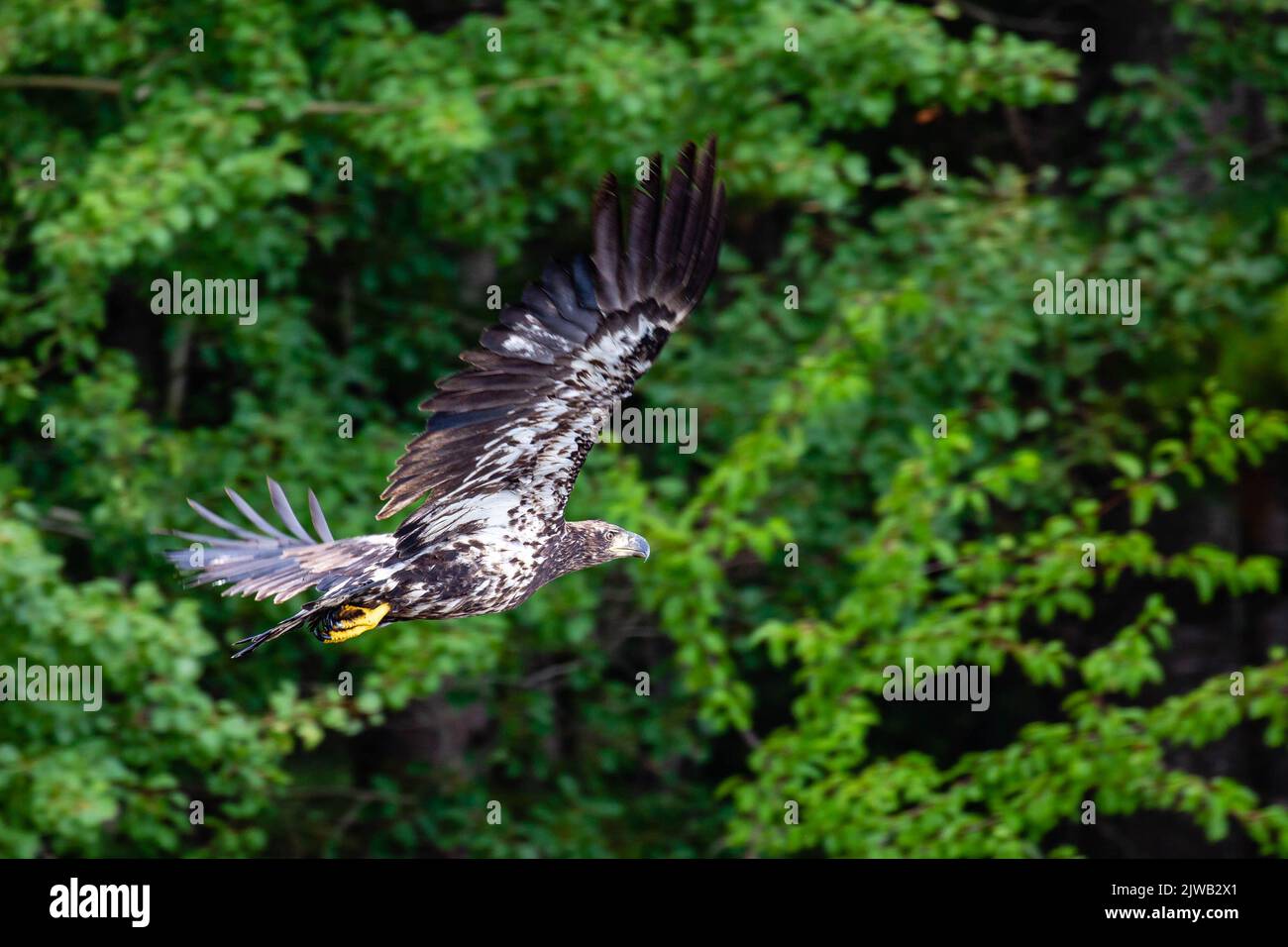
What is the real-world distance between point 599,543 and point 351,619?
0.80 metres

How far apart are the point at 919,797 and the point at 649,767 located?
2.37 metres

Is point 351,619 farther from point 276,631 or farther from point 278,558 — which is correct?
point 278,558

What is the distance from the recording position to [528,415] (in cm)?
478

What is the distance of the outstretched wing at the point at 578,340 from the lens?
15.4ft

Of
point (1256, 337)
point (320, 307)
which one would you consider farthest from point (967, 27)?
point (320, 307)

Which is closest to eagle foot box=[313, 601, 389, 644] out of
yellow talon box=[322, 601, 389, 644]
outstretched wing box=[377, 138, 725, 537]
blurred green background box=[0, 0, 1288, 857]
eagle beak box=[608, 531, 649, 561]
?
yellow talon box=[322, 601, 389, 644]

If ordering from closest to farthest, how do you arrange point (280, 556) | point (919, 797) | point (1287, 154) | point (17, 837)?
point (280, 556), point (17, 837), point (919, 797), point (1287, 154)

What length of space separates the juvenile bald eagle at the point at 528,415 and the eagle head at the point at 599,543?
211 mm

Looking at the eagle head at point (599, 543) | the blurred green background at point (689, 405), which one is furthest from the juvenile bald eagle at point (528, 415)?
the blurred green background at point (689, 405)

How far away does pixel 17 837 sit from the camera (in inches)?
285

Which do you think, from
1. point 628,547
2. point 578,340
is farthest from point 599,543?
point 578,340

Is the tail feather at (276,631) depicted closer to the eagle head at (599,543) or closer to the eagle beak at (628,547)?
the eagle head at (599,543)

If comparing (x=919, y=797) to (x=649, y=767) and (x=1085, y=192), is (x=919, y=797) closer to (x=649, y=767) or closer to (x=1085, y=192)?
(x=649, y=767)

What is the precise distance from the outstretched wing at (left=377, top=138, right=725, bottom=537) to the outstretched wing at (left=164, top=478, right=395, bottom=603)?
438mm
